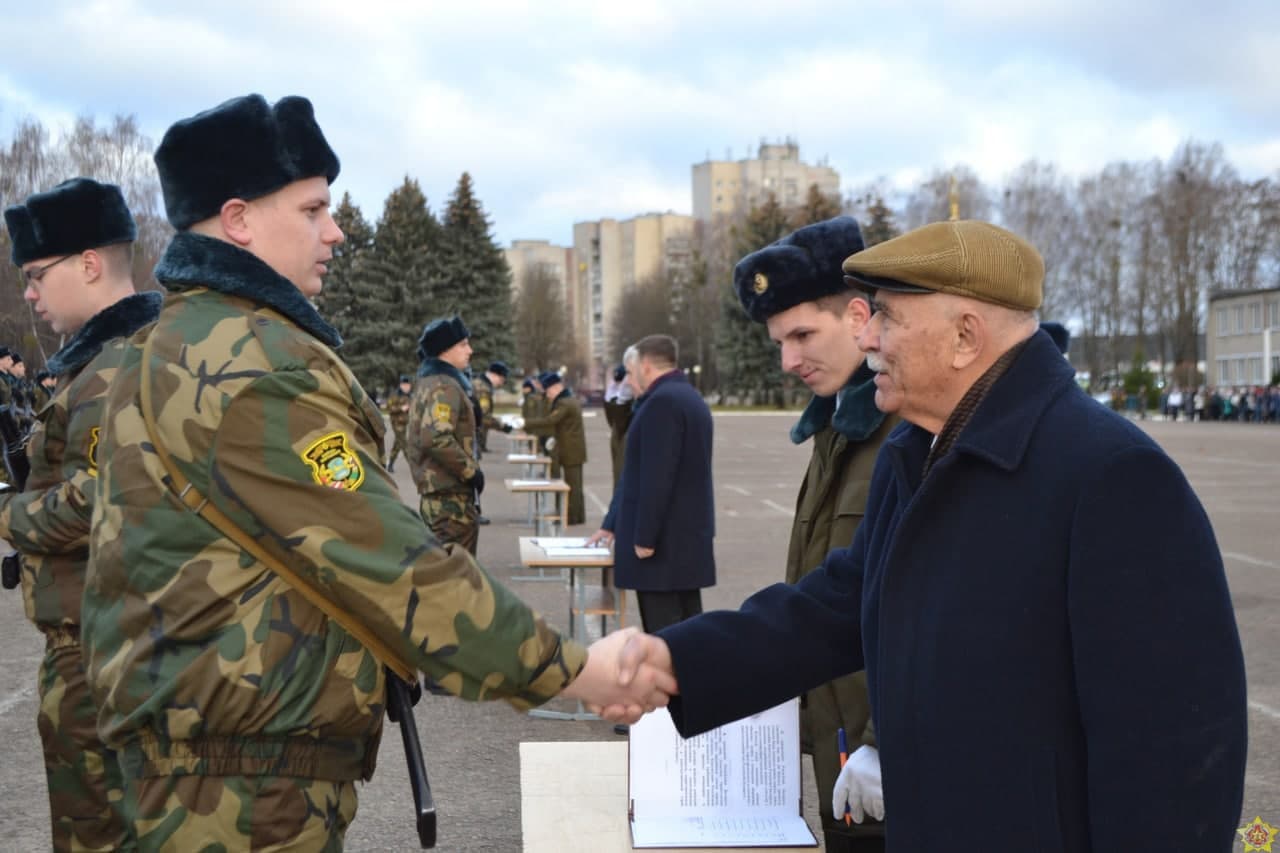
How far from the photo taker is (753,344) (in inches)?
2616

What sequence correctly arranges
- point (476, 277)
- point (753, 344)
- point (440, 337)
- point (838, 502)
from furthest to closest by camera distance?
1. point (753, 344)
2. point (476, 277)
3. point (440, 337)
4. point (838, 502)

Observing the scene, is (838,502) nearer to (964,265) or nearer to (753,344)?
(964,265)

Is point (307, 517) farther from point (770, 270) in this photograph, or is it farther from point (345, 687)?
point (770, 270)

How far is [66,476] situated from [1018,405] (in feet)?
9.60

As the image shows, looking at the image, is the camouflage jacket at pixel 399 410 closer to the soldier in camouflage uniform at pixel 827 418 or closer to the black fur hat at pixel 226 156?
the soldier in camouflage uniform at pixel 827 418

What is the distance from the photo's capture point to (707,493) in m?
6.97

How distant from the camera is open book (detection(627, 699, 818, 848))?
3248mm

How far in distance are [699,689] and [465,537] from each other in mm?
7164

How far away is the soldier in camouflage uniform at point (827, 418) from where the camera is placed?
3.49 meters

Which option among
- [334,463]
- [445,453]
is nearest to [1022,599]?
[334,463]

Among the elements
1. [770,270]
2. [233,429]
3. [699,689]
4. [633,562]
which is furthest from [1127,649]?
[633,562]

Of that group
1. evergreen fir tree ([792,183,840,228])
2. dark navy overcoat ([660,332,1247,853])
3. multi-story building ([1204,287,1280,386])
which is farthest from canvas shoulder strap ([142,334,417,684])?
multi-story building ([1204,287,1280,386])

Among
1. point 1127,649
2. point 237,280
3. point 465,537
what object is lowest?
point 465,537

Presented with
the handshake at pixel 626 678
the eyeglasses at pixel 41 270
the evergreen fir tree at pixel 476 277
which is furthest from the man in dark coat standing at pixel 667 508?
the evergreen fir tree at pixel 476 277
